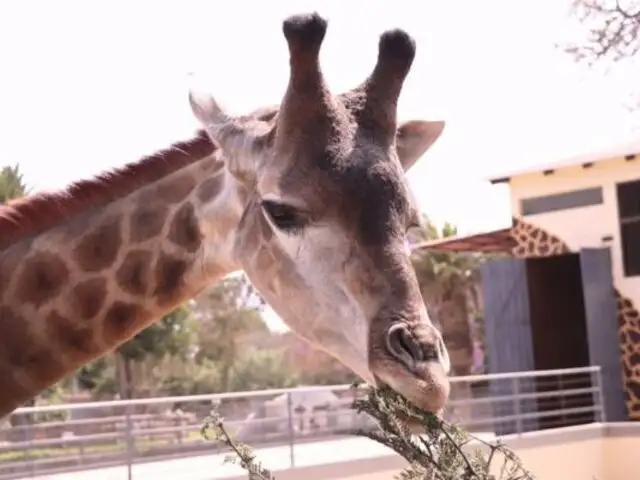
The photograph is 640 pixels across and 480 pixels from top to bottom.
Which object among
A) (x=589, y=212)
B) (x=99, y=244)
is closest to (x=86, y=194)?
(x=99, y=244)

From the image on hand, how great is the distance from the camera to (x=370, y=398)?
87.9 inches

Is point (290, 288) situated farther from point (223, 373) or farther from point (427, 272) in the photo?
point (223, 373)

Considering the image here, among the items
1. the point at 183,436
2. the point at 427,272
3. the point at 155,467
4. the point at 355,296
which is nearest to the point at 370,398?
the point at 355,296

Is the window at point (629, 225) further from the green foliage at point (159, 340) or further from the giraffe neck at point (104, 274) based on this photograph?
the giraffe neck at point (104, 274)

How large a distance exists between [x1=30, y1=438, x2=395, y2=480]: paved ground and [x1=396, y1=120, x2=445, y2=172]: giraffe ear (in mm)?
4780

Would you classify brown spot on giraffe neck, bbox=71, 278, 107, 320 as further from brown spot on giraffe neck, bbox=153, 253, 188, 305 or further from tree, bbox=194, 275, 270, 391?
tree, bbox=194, 275, 270, 391

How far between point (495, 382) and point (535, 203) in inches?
129

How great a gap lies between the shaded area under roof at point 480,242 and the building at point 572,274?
0.02m

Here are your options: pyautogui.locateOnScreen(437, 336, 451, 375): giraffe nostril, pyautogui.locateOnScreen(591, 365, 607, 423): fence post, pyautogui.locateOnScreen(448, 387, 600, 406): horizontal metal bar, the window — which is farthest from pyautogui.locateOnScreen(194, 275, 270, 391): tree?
pyautogui.locateOnScreen(437, 336, 451, 375): giraffe nostril

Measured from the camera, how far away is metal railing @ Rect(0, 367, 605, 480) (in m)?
7.54

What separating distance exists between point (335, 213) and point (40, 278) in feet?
3.05

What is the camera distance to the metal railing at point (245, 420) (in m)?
7.54

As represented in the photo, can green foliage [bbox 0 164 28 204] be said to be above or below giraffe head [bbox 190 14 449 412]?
above

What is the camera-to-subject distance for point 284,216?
7.47 ft
